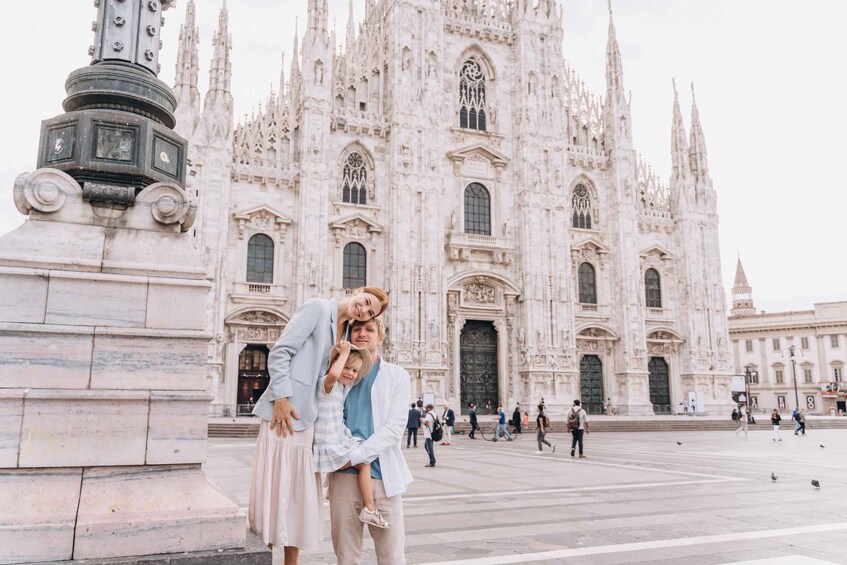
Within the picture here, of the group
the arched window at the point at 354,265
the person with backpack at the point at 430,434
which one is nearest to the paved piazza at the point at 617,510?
the person with backpack at the point at 430,434

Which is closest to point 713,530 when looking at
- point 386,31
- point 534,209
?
point 534,209

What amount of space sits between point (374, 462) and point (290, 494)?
50 centimetres

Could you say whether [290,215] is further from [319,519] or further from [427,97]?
[319,519]

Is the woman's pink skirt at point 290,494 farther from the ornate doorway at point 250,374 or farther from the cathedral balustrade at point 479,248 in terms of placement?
the cathedral balustrade at point 479,248

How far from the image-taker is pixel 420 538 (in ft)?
20.5

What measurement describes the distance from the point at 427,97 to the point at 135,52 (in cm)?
2745

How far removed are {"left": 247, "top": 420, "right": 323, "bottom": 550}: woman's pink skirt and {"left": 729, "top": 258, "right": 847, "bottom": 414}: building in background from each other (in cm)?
6691

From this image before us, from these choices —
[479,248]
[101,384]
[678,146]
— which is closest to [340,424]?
[101,384]

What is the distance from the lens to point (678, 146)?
37188 millimetres

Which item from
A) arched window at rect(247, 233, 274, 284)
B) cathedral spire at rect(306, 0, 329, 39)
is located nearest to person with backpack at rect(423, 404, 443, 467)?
arched window at rect(247, 233, 274, 284)

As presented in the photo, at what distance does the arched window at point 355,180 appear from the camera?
3044 cm

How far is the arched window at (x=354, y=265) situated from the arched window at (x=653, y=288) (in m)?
16.3

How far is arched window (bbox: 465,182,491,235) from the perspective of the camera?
3259 centimetres

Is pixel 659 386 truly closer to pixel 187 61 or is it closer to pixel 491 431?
pixel 491 431
